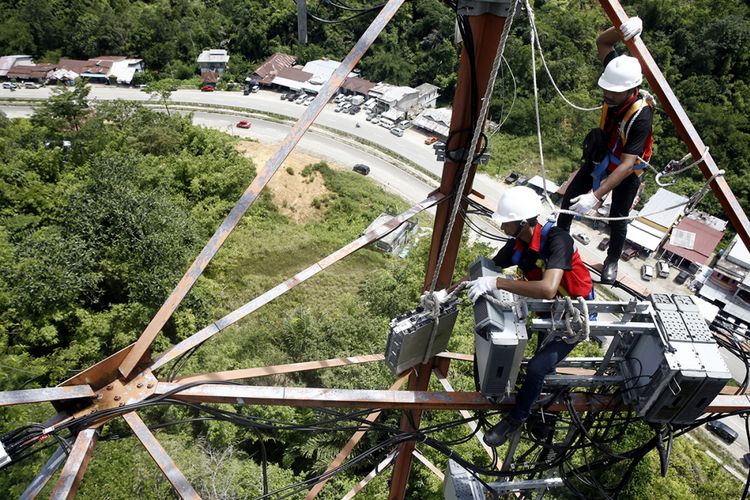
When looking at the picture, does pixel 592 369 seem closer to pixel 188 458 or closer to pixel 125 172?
pixel 188 458

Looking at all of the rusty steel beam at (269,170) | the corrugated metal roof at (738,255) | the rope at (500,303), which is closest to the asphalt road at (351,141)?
the corrugated metal roof at (738,255)

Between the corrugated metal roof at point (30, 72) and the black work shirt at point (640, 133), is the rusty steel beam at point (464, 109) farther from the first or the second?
the corrugated metal roof at point (30, 72)

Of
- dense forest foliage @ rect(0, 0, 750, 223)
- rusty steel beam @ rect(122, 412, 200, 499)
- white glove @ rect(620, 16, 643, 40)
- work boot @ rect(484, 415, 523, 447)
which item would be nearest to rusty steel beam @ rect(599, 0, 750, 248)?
white glove @ rect(620, 16, 643, 40)

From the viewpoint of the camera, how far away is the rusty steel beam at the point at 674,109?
17.8 feet

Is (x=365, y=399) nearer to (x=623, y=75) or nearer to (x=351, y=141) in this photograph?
(x=623, y=75)

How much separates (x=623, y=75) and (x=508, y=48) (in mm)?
41172

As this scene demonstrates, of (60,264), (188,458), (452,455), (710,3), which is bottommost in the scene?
(188,458)

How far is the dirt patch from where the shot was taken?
3111cm

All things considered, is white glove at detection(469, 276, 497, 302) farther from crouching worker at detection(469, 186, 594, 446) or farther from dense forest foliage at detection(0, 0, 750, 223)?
dense forest foliage at detection(0, 0, 750, 223)

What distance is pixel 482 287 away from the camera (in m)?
4.49

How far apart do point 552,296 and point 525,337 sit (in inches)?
22.7

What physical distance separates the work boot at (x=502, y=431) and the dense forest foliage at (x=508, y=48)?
28249mm

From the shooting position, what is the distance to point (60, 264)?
1720 centimetres

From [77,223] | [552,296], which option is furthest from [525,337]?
[77,223]
